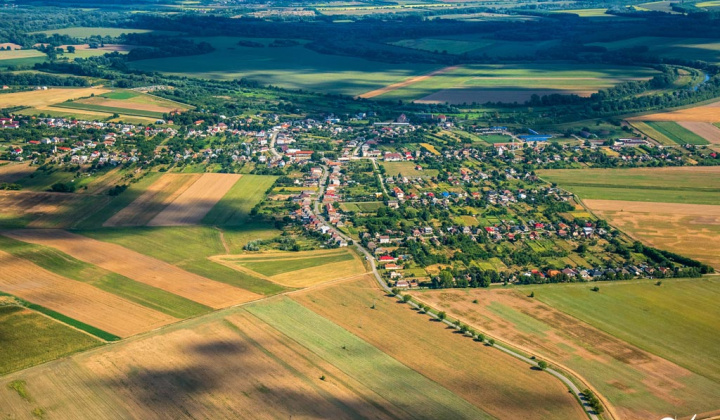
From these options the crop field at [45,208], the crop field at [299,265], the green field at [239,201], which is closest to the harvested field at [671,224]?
the crop field at [299,265]

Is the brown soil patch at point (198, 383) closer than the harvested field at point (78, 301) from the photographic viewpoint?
Yes

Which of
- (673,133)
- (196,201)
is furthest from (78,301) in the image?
(673,133)

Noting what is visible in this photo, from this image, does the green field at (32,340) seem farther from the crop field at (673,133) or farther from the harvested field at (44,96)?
the crop field at (673,133)

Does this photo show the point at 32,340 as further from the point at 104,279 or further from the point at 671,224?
the point at 671,224

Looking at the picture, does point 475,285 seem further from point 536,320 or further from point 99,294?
point 99,294

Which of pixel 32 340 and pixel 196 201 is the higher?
pixel 196 201

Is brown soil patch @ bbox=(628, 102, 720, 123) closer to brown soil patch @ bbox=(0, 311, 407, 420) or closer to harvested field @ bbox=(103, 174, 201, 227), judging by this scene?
harvested field @ bbox=(103, 174, 201, 227)

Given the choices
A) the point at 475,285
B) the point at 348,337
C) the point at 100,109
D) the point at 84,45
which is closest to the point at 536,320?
the point at 475,285
